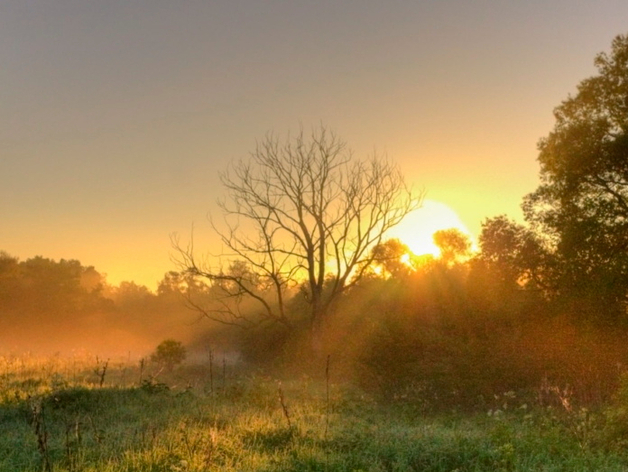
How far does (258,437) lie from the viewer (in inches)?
374

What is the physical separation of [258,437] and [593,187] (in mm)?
16855

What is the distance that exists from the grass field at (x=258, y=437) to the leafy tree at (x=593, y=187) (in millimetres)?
6518

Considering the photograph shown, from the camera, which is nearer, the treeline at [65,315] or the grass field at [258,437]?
the grass field at [258,437]

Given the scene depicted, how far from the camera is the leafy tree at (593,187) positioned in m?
19.0

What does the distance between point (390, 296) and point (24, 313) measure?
134 ft

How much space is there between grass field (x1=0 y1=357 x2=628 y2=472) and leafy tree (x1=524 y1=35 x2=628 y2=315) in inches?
257

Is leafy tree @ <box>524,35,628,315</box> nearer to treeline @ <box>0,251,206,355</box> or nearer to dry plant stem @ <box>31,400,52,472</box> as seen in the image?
dry plant stem @ <box>31,400,52,472</box>

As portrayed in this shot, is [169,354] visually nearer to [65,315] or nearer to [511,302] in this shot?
[511,302]

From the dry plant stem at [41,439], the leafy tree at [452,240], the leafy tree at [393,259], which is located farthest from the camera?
the leafy tree at [452,240]

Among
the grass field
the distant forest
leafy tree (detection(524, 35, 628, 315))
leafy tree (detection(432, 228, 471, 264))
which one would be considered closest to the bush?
the distant forest

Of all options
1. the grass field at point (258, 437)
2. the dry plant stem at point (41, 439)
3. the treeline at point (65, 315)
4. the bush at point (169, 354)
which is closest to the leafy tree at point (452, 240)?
the treeline at point (65, 315)

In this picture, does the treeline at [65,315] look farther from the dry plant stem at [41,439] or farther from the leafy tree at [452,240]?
the dry plant stem at [41,439]

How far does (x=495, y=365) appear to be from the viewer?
64.3 feet

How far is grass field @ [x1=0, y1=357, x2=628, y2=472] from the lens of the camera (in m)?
7.72
